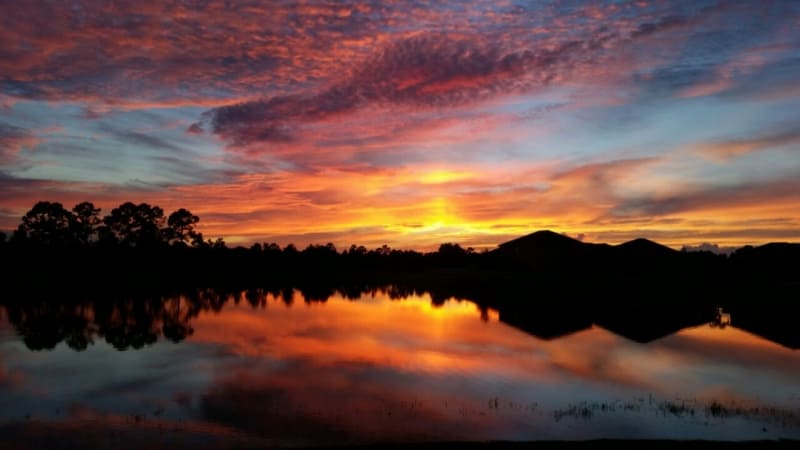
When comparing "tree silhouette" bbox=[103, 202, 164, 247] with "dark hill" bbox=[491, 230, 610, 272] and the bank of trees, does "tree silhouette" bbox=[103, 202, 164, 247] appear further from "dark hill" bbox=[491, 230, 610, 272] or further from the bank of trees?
"dark hill" bbox=[491, 230, 610, 272]

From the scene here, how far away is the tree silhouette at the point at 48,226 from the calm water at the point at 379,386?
3652 inches

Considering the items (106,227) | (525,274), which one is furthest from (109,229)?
(525,274)

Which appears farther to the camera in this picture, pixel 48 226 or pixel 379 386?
pixel 48 226

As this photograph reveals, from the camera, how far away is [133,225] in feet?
438

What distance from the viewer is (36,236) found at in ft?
387

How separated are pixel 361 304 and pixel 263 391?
40395 millimetres

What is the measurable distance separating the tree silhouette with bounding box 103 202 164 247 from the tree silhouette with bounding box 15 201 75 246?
830cm

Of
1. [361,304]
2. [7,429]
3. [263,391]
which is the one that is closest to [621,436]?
[263,391]

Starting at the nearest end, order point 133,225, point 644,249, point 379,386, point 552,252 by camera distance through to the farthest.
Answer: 1. point 379,386
2. point 644,249
3. point 552,252
4. point 133,225

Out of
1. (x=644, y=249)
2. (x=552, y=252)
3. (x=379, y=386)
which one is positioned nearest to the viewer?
(x=379, y=386)

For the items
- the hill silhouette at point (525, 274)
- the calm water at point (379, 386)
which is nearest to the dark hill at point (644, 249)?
Result: the hill silhouette at point (525, 274)

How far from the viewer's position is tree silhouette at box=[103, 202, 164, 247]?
131m

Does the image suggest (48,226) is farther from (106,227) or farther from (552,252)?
(552,252)

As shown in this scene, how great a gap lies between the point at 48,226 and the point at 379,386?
122745 millimetres
